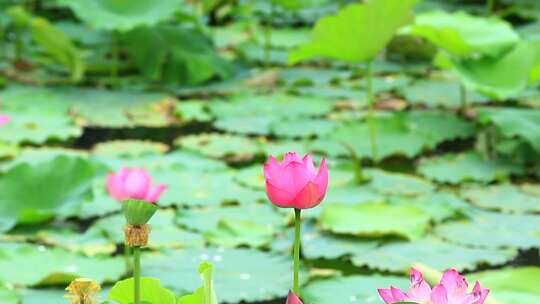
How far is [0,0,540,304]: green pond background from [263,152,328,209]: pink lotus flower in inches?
25.4

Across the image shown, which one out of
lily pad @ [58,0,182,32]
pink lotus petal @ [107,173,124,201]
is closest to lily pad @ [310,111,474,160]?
lily pad @ [58,0,182,32]

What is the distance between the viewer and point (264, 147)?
2807 millimetres

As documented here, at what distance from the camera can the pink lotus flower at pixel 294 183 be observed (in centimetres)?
108

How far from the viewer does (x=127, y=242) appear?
0.96 m

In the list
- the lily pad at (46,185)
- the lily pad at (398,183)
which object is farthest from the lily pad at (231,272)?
the lily pad at (398,183)

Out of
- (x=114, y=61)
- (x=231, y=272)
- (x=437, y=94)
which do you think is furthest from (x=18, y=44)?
(x=231, y=272)

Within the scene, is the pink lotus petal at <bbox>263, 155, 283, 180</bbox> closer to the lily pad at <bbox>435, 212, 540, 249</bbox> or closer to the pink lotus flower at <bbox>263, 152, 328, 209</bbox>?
the pink lotus flower at <bbox>263, 152, 328, 209</bbox>

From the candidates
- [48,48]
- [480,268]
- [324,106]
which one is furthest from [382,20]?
[48,48]

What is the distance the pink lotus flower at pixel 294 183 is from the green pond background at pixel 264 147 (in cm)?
65

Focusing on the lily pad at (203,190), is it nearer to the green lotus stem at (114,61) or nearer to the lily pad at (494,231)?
the lily pad at (494,231)

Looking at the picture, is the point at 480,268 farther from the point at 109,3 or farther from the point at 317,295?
the point at 109,3

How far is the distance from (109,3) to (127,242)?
2574 mm

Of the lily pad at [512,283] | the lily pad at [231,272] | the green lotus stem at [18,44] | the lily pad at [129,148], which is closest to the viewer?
the lily pad at [512,283]

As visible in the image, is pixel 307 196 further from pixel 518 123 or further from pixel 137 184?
pixel 518 123
